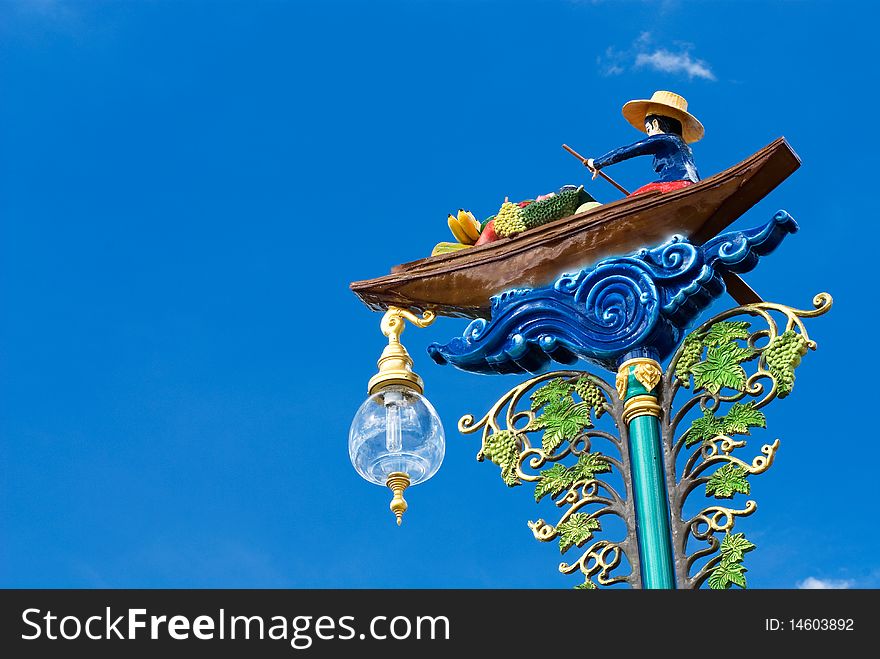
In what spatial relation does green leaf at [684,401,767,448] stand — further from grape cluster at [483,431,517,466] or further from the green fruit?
the green fruit

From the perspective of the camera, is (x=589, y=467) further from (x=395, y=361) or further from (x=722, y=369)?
(x=395, y=361)

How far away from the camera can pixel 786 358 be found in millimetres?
8336

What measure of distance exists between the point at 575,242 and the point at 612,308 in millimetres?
354

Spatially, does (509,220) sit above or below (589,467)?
above

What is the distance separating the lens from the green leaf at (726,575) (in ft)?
26.0

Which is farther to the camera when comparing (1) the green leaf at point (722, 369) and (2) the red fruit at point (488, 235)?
(2) the red fruit at point (488, 235)

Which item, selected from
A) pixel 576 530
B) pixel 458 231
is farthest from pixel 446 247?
pixel 576 530

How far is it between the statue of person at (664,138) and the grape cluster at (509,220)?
1.45ft

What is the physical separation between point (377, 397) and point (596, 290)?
1.09 meters

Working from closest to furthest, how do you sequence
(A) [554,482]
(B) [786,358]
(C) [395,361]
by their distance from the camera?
1. (B) [786,358]
2. (A) [554,482]
3. (C) [395,361]

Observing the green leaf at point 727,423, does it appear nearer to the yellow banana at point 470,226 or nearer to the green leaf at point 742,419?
the green leaf at point 742,419

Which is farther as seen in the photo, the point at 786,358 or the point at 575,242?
the point at 575,242

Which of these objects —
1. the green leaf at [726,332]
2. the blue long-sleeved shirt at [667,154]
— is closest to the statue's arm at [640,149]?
the blue long-sleeved shirt at [667,154]
